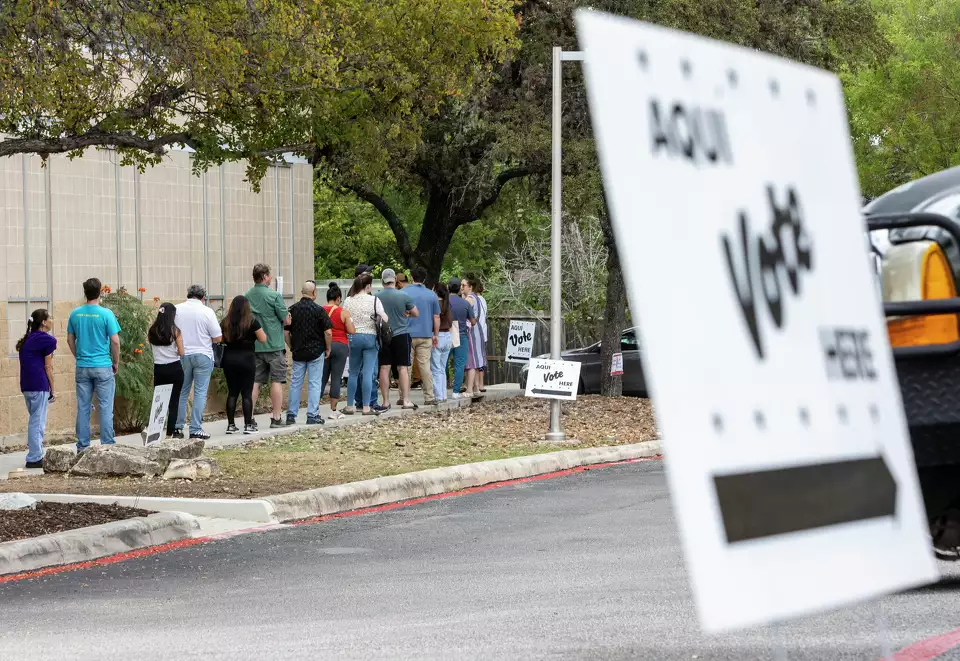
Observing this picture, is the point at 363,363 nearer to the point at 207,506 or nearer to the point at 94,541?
the point at 207,506

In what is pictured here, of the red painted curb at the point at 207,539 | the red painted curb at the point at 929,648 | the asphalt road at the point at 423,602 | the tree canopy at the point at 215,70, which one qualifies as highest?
the tree canopy at the point at 215,70

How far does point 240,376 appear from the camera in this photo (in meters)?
18.2

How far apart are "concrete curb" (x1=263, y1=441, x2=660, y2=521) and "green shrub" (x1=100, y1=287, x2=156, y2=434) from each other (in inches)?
240

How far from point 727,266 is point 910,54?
36455mm

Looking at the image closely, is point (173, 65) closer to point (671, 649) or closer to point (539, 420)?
point (671, 649)

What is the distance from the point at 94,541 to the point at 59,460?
417 cm

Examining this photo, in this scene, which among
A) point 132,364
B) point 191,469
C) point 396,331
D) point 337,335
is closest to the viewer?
point 191,469

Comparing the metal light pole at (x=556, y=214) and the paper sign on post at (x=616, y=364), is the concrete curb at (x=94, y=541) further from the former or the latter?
the paper sign on post at (x=616, y=364)

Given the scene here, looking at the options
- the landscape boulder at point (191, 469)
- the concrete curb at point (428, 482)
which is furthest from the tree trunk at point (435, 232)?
the landscape boulder at point (191, 469)

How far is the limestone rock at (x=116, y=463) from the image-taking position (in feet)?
44.4

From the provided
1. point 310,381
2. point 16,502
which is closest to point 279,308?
point 310,381

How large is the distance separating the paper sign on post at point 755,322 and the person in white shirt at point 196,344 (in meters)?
14.1

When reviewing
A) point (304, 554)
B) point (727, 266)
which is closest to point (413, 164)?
point (304, 554)

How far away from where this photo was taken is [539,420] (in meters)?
20.3
